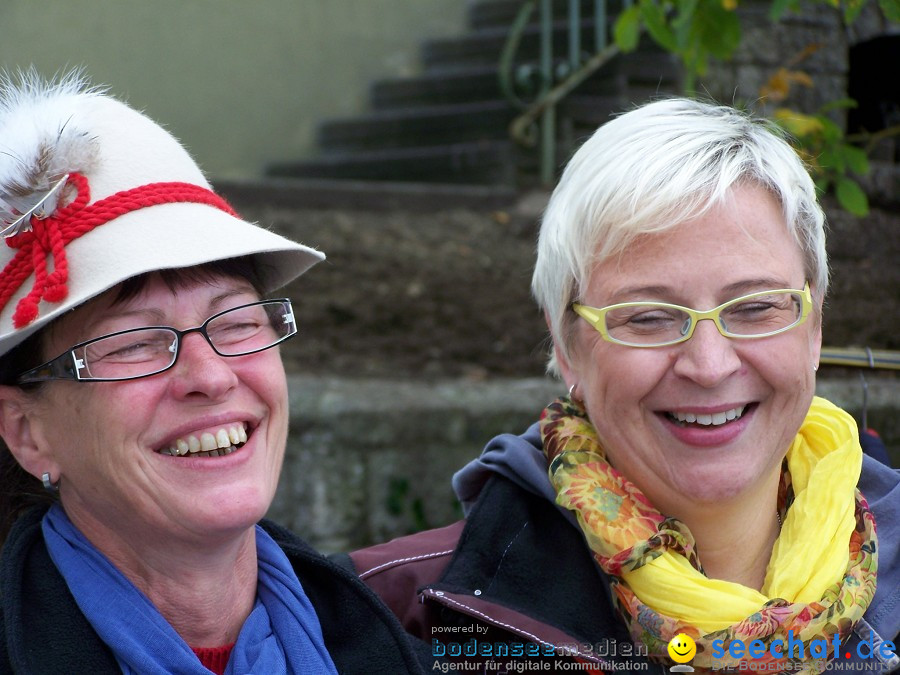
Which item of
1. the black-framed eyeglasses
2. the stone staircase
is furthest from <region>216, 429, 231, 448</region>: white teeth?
the stone staircase

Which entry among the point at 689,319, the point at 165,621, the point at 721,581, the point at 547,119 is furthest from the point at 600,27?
the point at 165,621

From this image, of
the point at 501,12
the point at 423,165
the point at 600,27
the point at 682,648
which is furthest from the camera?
the point at 501,12

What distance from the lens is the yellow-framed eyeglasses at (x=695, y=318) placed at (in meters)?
2.32

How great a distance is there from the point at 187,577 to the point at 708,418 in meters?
1.17

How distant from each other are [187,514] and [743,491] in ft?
4.00

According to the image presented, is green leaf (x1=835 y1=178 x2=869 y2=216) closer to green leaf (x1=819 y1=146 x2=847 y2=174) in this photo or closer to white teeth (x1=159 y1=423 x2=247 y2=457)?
green leaf (x1=819 y1=146 x2=847 y2=174)

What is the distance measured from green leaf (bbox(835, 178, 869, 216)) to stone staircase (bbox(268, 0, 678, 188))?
9.35 ft

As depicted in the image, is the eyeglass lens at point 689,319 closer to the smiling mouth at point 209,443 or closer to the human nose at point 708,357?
the human nose at point 708,357

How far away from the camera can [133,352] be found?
6.69 ft

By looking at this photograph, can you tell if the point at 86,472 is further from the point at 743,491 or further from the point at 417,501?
the point at 417,501

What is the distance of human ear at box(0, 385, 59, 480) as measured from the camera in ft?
6.95

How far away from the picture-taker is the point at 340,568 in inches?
93.0

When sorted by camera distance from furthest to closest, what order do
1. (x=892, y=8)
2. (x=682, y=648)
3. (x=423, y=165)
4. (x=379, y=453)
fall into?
(x=423, y=165), (x=379, y=453), (x=892, y=8), (x=682, y=648)

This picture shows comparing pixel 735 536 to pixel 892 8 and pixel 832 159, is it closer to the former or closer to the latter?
pixel 892 8
